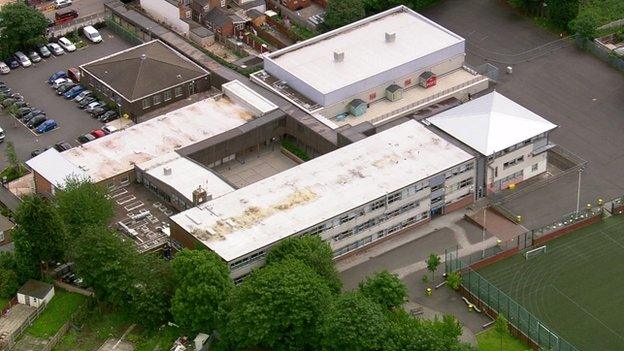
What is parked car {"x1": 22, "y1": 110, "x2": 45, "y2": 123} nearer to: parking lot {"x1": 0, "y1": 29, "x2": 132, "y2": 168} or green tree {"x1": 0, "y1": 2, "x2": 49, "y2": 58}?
parking lot {"x1": 0, "y1": 29, "x2": 132, "y2": 168}

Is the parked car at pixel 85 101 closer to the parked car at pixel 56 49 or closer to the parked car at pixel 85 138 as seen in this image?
the parked car at pixel 85 138

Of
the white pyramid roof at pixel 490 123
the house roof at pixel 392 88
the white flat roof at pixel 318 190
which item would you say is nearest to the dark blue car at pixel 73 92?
the white flat roof at pixel 318 190

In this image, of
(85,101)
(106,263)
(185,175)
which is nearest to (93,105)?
(85,101)

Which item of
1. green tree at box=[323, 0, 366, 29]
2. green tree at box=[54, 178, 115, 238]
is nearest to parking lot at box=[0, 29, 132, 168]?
green tree at box=[54, 178, 115, 238]

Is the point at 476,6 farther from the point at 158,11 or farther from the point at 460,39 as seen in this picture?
the point at 158,11

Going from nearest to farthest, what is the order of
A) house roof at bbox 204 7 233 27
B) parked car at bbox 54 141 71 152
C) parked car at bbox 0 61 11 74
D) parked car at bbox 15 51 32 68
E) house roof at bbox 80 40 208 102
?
parked car at bbox 54 141 71 152, house roof at bbox 80 40 208 102, parked car at bbox 0 61 11 74, parked car at bbox 15 51 32 68, house roof at bbox 204 7 233 27

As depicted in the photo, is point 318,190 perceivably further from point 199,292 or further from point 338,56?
point 338,56
